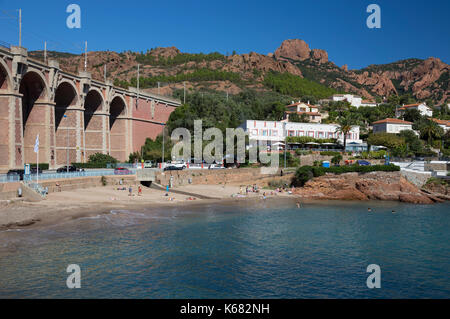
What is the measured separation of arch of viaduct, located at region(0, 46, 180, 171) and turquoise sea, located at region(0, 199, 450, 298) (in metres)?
19.9

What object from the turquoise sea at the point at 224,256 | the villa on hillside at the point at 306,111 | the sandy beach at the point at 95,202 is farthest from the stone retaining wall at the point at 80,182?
the villa on hillside at the point at 306,111

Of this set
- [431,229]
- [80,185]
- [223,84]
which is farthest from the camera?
[223,84]

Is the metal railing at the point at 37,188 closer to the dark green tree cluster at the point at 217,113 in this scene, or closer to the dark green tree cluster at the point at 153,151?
the dark green tree cluster at the point at 153,151

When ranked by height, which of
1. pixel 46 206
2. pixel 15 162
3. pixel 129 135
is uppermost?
pixel 129 135

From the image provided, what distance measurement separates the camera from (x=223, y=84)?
153125 mm

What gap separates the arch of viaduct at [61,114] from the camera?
1789 inches

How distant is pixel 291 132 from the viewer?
8119 centimetres

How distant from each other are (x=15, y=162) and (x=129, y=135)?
29895 millimetres

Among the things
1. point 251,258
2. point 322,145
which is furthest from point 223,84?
point 251,258

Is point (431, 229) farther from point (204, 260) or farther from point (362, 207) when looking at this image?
point (204, 260)

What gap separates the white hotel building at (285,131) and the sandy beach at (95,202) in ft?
70.4

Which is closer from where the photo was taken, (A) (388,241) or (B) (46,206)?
(A) (388,241)

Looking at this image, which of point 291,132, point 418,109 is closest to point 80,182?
point 291,132
